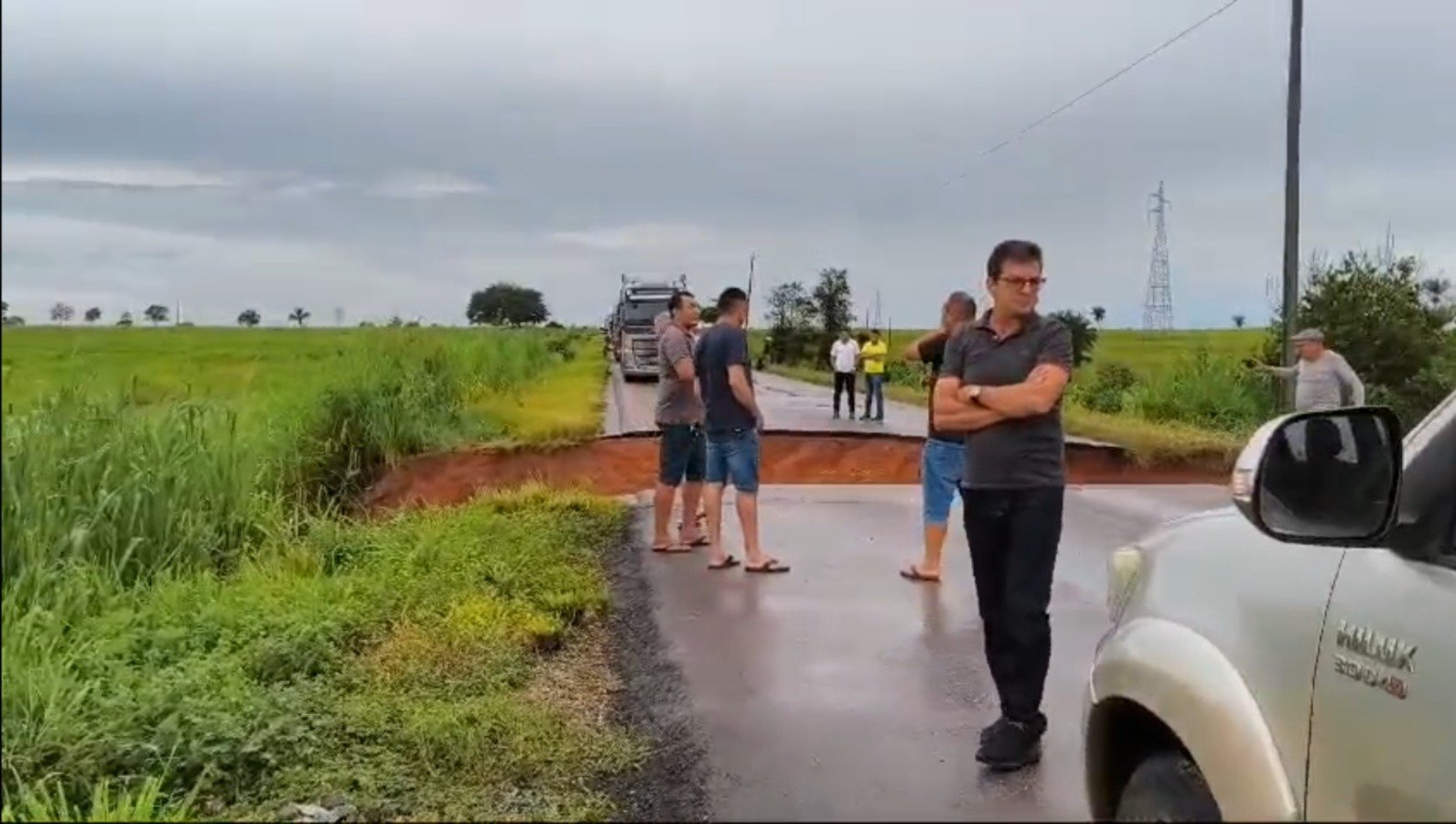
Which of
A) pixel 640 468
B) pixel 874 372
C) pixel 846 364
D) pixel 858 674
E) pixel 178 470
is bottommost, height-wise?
pixel 640 468

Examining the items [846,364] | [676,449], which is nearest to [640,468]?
[846,364]

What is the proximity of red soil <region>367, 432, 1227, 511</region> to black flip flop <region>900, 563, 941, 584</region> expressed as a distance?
21.2ft

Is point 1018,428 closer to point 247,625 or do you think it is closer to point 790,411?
point 247,625

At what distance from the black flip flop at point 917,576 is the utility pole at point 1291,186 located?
20.8 feet

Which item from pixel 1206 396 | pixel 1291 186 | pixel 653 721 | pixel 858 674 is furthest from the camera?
pixel 1206 396

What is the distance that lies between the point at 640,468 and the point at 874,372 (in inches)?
288

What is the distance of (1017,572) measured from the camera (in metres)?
5.10

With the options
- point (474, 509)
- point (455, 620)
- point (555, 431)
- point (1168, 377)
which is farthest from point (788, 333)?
point (455, 620)

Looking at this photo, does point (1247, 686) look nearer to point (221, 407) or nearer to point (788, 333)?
point (221, 407)

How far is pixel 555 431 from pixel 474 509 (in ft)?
28.0

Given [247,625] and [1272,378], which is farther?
[1272,378]

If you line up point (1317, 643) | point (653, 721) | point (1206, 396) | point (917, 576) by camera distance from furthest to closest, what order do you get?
1. point (1206, 396)
2. point (917, 576)
3. point (653, 721)
4. point (1317, 643)

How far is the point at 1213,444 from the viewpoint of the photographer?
17750 millimetres

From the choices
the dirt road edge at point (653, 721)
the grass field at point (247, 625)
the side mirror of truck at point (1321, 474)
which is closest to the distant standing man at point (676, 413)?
the grass field at point (247, 625)
